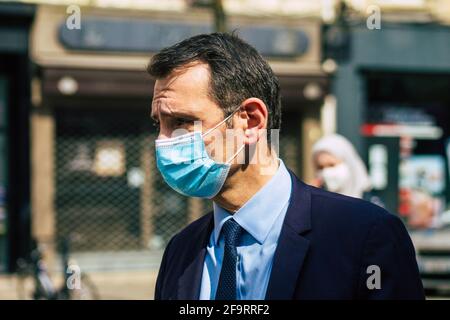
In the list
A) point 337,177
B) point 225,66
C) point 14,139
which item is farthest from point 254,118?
point 14,139

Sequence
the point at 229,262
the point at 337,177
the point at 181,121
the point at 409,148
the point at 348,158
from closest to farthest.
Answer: the point at 229,262 → the point at 181,121 → the point at 337,177 → the point at 348,158 → the point at 409,148

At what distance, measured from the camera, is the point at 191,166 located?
238cm

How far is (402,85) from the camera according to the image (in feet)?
47.5

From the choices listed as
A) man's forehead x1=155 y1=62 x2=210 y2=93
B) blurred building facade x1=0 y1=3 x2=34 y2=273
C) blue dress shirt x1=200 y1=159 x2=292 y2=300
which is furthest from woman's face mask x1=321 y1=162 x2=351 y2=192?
blurred building facade x1=0 y1=3 x2=34 y2=273

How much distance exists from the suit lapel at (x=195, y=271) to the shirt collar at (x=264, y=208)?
2.5 inches

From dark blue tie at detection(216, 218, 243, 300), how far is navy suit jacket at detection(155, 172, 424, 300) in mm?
137

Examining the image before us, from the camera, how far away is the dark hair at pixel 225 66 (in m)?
2.22

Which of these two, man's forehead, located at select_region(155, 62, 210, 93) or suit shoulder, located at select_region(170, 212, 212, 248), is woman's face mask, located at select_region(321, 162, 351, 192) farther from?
man's forehead, located at select_region(155, 62, 210, 93)

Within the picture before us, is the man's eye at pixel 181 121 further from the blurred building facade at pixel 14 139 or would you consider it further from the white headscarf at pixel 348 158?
the blurred building facade at pixel 14 139

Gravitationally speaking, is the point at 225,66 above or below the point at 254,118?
above

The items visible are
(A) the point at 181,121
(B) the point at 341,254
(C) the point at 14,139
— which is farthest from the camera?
(C) the point at 14,139

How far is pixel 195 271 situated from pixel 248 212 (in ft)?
0.71

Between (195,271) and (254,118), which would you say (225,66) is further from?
(195,271)

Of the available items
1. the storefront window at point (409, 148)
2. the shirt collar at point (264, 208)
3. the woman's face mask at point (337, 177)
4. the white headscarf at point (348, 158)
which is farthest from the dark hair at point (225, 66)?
the storefront window at point (409, 148)
